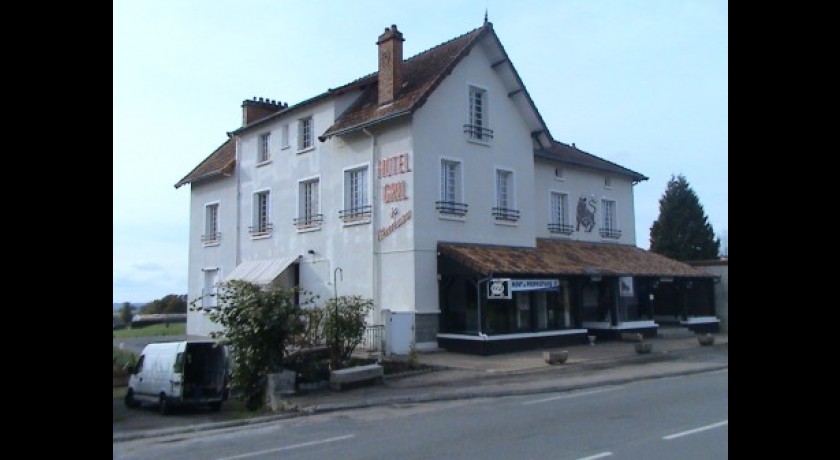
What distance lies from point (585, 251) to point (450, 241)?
8.05 meters

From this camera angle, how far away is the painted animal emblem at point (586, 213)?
31781mm

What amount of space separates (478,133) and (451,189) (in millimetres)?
A: 2349

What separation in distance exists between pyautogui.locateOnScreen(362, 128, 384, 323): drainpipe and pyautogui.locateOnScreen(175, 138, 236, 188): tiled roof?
9.55m

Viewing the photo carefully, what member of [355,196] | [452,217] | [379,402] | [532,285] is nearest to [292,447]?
[379,402]

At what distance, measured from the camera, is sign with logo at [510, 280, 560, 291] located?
2303cm

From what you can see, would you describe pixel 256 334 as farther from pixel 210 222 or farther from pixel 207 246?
pixel 210 222

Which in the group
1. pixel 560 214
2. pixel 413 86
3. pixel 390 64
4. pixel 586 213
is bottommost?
pixel 560 214

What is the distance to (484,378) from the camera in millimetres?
17719

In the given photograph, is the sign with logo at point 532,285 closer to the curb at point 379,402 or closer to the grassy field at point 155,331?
the curb at point 379,402
